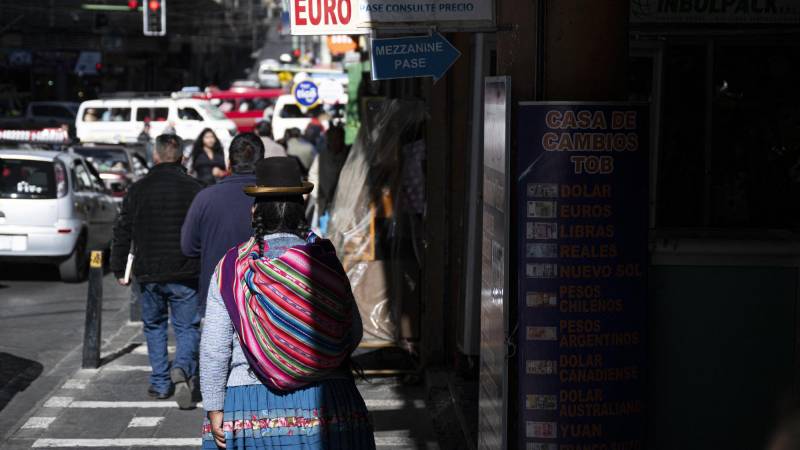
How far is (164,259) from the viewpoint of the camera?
26.7 feet

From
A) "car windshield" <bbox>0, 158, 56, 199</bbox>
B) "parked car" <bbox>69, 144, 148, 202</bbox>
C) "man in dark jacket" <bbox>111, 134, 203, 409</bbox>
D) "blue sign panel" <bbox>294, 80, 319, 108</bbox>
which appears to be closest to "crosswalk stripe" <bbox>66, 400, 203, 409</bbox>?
"man in dark jacket" <bbox>111, 134, 203, 409</bbox>

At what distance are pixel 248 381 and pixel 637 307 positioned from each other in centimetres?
150

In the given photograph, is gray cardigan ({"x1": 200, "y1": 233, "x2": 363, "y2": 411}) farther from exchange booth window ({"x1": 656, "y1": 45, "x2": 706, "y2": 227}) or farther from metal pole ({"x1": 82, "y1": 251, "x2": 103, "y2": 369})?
metal pole ({"x1": 82, "y1": 251, "x2": 103, "y2": 369})

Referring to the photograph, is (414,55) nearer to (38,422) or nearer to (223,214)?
(223,214)

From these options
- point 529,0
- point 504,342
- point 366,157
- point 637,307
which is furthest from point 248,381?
point 366,157

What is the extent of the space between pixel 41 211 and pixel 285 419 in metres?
10.6

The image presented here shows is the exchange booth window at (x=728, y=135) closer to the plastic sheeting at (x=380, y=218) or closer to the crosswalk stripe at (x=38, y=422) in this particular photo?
the plastic sheeting at (x=380, y=218)

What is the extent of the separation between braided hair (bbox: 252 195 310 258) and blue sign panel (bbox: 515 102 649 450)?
2.80 feet

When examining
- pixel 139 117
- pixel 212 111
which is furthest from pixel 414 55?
pixel 139 117

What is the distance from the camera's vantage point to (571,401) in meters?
4.56

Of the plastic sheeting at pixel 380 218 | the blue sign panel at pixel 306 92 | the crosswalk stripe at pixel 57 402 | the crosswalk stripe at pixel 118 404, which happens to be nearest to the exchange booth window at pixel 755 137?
the plastic sheeting at pixel 380 218

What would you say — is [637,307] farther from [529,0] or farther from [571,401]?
[529,0]

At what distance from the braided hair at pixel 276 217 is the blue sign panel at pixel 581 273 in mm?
854

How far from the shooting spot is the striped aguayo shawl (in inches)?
161
